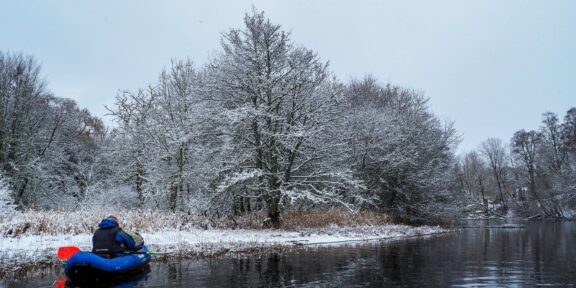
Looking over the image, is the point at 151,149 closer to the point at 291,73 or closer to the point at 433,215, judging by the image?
the point at 291,73

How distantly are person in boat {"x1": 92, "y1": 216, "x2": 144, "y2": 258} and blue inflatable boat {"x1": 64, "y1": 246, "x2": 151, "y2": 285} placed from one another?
30 cm

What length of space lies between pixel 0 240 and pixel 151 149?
16.1m

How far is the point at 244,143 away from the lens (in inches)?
987

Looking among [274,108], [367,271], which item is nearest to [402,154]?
[274,108]

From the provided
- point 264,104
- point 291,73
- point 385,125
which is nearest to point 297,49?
point 291,73

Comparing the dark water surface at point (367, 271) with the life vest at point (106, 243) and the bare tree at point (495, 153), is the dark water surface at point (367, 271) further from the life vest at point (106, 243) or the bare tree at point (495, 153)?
the bare tree at point (495, 153)

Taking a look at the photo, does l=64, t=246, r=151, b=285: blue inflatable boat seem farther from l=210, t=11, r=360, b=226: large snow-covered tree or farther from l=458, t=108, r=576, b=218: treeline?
l=458, t=108, r=576, b=218: treeline

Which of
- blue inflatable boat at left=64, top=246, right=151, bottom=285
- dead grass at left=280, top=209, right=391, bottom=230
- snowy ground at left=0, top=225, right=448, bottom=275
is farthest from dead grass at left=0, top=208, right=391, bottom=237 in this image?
blue inflatable boat at left=64, top=246, right=151, bottom=285

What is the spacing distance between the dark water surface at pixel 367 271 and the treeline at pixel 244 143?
7.49 metres

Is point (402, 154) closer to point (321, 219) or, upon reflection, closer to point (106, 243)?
point (321, 219)

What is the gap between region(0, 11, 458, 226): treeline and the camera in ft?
81.8

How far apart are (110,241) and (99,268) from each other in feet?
4.49

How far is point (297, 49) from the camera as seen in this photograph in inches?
1030

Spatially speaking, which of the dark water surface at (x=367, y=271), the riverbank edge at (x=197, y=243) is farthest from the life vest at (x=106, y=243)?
the riverbank edge at (x=197, y=243)
